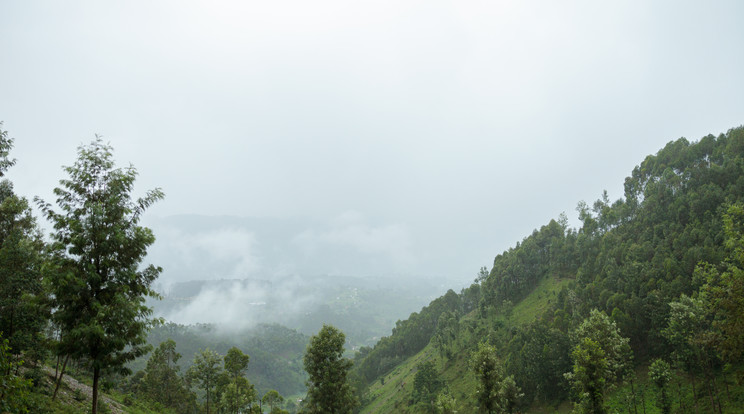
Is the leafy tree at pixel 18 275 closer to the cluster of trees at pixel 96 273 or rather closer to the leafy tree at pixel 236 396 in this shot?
the cluster of trees at pixel 96 273

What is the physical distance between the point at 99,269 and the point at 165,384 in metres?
59.2

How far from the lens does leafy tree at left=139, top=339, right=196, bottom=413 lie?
57.0m

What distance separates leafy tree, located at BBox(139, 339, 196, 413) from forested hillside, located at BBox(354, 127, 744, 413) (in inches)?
1928

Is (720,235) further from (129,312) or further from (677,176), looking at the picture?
(129,312)

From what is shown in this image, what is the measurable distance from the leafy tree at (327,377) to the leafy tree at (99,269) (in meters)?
18.9

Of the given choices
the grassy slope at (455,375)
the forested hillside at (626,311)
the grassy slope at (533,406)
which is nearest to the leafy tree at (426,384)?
the forested hillside at (626,311)

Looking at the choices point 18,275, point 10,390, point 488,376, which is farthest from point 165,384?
point 10,390

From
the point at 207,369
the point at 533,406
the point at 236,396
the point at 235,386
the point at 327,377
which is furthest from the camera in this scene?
the point at 533,406

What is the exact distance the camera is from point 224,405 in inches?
1903

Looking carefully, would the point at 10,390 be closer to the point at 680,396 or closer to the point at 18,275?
the point at 18,275

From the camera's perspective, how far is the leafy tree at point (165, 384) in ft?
187

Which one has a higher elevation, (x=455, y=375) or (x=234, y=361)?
(x=234, y=361)

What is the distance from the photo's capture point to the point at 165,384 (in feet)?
193

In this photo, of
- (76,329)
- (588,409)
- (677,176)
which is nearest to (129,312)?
(76,329)
